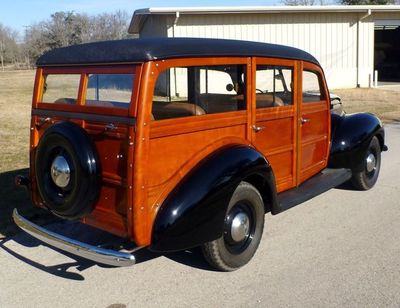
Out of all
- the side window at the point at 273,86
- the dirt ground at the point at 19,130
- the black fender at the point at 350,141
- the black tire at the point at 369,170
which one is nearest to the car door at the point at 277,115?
the side window at the point at 273,86

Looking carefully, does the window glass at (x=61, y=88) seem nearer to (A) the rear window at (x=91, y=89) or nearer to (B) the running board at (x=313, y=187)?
(A) the rear window at (x=91, y=89)

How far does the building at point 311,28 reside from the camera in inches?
766

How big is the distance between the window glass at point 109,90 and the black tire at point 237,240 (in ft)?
3.74

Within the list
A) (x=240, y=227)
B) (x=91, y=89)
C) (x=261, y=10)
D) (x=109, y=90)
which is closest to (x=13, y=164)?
(x=91, y=89)

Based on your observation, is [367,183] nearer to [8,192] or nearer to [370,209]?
[370,209]

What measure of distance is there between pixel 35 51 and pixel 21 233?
71.4 m

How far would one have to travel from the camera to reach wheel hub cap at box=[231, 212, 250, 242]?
415cm

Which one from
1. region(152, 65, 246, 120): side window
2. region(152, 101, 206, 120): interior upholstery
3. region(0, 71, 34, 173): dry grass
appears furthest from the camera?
region(0, 71, 34, 173): dry grass

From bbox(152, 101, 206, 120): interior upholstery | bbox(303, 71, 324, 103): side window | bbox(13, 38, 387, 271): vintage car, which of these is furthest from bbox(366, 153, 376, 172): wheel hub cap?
bbox(152, 101, 206, 120): interior upholstery

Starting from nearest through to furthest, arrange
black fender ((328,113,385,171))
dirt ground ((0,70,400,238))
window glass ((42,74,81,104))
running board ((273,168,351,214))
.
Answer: window glass ((42,74,81,104))
running board ((273,168,351,214))
dirt ground ((0,70,400,238))
black fender ((328,113,385,171))

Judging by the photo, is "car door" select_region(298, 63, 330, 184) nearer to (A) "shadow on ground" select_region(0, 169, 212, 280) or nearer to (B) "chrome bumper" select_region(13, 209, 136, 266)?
(A) "shadow on ground" select_region(0, 169, 212, 280)

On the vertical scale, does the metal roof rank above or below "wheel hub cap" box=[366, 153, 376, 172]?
above

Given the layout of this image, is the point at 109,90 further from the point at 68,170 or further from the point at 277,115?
the point at 277,115

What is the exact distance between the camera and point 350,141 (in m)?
5.97
